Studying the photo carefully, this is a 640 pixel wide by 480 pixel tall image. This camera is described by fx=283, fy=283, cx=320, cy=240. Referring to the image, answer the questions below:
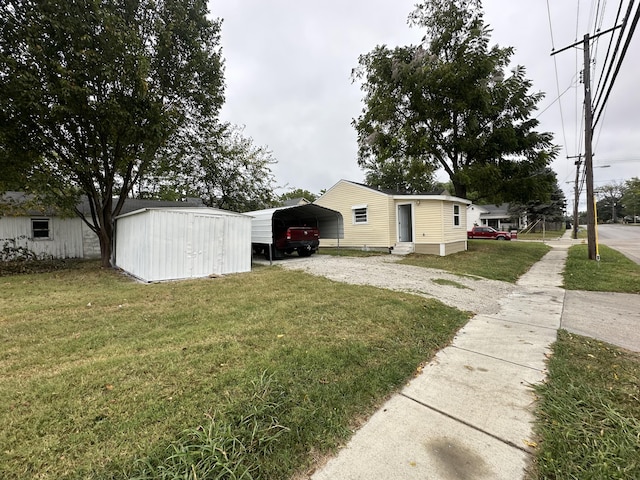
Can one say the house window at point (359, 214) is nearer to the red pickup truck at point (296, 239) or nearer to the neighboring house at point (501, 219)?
the red pickup truck at point (296, 239)

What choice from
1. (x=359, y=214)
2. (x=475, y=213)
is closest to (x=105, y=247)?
(x=359, y=214)

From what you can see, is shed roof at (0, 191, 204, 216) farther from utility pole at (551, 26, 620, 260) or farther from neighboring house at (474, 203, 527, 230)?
neighboring house at (474, 203, 527, 230)

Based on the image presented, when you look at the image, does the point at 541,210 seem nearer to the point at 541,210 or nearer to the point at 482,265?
the point at 541,210

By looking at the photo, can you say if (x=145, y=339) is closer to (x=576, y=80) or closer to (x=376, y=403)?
(x=376, y=403)

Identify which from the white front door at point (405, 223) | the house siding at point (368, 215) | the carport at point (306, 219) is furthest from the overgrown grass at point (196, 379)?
the white front door at point (405, 223)

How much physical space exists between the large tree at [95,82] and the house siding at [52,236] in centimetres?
608

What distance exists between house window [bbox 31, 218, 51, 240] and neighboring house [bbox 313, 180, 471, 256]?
44.7 feet

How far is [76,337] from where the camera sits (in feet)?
11.8

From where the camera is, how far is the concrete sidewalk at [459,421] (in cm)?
174

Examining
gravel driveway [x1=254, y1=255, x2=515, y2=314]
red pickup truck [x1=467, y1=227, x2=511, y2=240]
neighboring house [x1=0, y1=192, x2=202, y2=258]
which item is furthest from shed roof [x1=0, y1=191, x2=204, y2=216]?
red pickup truck [x1=467, y1=227, x2=511, y2=240]

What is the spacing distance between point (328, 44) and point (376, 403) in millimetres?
→ 12892

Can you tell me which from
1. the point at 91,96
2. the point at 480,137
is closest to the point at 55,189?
the point at 91,96

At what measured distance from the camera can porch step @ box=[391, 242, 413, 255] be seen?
13852 millimetres

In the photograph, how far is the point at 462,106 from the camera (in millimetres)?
13188
